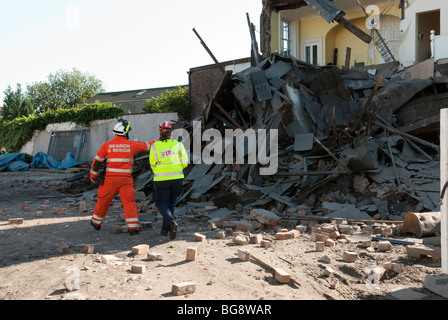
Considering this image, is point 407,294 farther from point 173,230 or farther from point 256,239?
point 173,230

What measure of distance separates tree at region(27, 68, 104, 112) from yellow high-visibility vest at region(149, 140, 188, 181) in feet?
173

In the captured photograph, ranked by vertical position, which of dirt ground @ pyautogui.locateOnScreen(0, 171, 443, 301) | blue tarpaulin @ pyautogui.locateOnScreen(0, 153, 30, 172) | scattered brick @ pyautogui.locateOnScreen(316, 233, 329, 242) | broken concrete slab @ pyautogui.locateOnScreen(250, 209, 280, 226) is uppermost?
blue tarpaulin @ pyautogui.locateOnScreen(0, 153, 30, 172)

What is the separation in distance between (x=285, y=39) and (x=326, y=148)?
17.2m

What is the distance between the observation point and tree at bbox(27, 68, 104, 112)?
5562 cm

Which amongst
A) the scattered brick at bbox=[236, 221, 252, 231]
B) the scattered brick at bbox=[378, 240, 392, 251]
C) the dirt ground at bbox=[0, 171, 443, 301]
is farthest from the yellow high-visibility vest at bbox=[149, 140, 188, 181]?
the scattered brick at bbox=[378, 240, 392, 251]

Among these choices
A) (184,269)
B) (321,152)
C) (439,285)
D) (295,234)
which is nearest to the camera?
(439,285)

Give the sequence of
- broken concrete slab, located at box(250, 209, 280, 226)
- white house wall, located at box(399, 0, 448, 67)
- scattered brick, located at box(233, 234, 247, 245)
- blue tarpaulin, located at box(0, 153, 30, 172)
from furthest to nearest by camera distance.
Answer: blue tarpaulin, located at box(0, 153, 30, 172), white house wall, located at box(399, 0, 448, 67), broken concrete slab, located at box(250, 209, 280, 226), scattered brick, located at box(233, 234, 247, 245)

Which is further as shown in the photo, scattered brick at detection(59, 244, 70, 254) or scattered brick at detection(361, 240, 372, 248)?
scattered brick at detection(361, 240, 372, 248)

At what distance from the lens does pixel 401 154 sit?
9.02m

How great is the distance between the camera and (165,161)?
246 inches

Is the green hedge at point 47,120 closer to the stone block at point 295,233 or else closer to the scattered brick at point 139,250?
the stone block at point 295,233

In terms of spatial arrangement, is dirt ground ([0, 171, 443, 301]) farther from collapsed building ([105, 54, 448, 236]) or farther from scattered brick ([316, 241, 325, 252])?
collapsed building ([105, 54, 448, 236])

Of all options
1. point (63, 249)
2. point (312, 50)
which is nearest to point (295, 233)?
point (63, 249)

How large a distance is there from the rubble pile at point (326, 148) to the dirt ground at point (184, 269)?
191 cm
